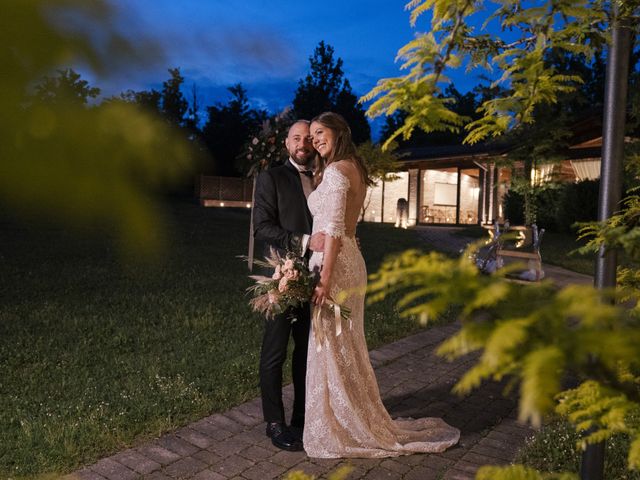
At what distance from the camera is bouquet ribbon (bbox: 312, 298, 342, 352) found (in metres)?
3.87

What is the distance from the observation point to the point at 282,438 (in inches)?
160

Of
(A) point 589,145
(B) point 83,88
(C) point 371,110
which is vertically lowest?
(B) point 83,88

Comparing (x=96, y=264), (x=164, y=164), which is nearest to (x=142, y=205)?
(x=164, y=164)

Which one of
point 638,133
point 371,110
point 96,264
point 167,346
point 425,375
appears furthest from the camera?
point 638,133

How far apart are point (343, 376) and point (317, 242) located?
3.22 ft

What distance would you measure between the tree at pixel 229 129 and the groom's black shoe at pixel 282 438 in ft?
10.6

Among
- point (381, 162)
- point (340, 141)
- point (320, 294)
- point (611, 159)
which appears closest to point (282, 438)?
point (320, 294)

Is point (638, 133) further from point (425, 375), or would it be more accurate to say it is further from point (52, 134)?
point (52, 134)

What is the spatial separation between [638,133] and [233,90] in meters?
26.3

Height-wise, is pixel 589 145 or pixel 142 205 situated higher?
pixel 589 145

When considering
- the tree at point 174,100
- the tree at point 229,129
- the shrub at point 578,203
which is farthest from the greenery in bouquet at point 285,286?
the shrub at point 578,203

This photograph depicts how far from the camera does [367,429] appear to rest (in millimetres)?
4012

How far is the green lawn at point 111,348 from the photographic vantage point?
3807 millimetres

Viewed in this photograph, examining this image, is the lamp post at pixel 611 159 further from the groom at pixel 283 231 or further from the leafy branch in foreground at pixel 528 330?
the leafy branch in foreground at pixel 528 330
